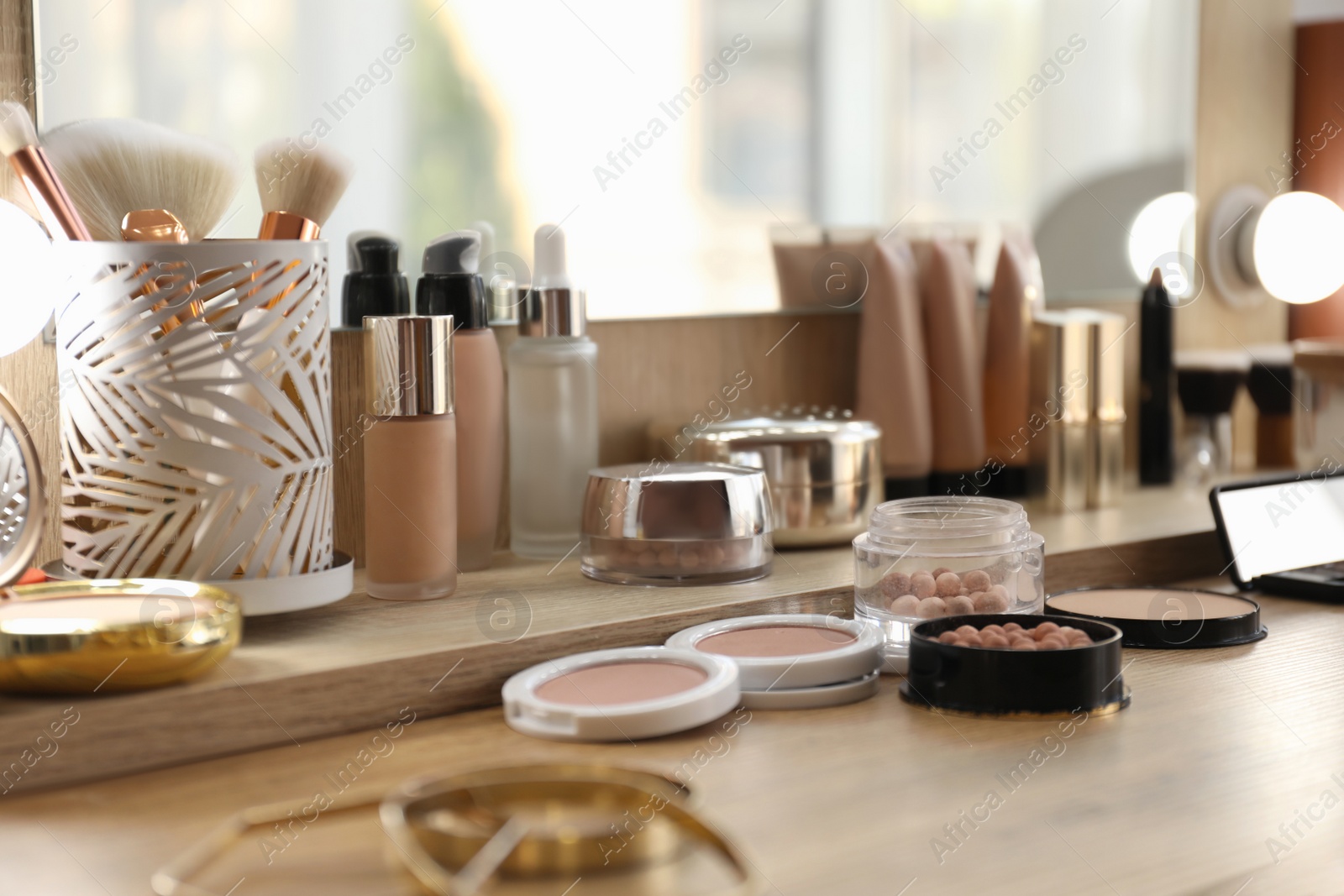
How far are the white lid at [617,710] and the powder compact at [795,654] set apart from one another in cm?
2

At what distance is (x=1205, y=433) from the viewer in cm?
123

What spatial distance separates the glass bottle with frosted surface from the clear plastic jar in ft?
0.73

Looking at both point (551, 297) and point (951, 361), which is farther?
point (951, 361)

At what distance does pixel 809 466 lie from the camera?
896 millimetres

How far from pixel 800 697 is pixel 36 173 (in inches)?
18.0

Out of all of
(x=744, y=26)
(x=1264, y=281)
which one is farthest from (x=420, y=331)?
(x=1264, y=281)

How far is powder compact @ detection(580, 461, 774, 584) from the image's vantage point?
0.80 m

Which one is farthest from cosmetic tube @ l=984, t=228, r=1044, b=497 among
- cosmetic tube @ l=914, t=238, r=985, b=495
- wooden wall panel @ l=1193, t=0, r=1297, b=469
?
wooden wall panel @ l=1193, t=0, r=1297, b=469

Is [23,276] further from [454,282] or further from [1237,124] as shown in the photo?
[1237,124]

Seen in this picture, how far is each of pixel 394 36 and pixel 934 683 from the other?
1.73 ft

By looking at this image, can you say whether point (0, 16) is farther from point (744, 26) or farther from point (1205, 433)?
point (1205, 433)

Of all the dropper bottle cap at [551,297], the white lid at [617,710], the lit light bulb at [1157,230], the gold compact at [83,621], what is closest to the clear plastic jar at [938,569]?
the white lid at [617,710]

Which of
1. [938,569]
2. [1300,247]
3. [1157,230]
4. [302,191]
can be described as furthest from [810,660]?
[1300,247]

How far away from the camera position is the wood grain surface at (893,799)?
18.7 inches
